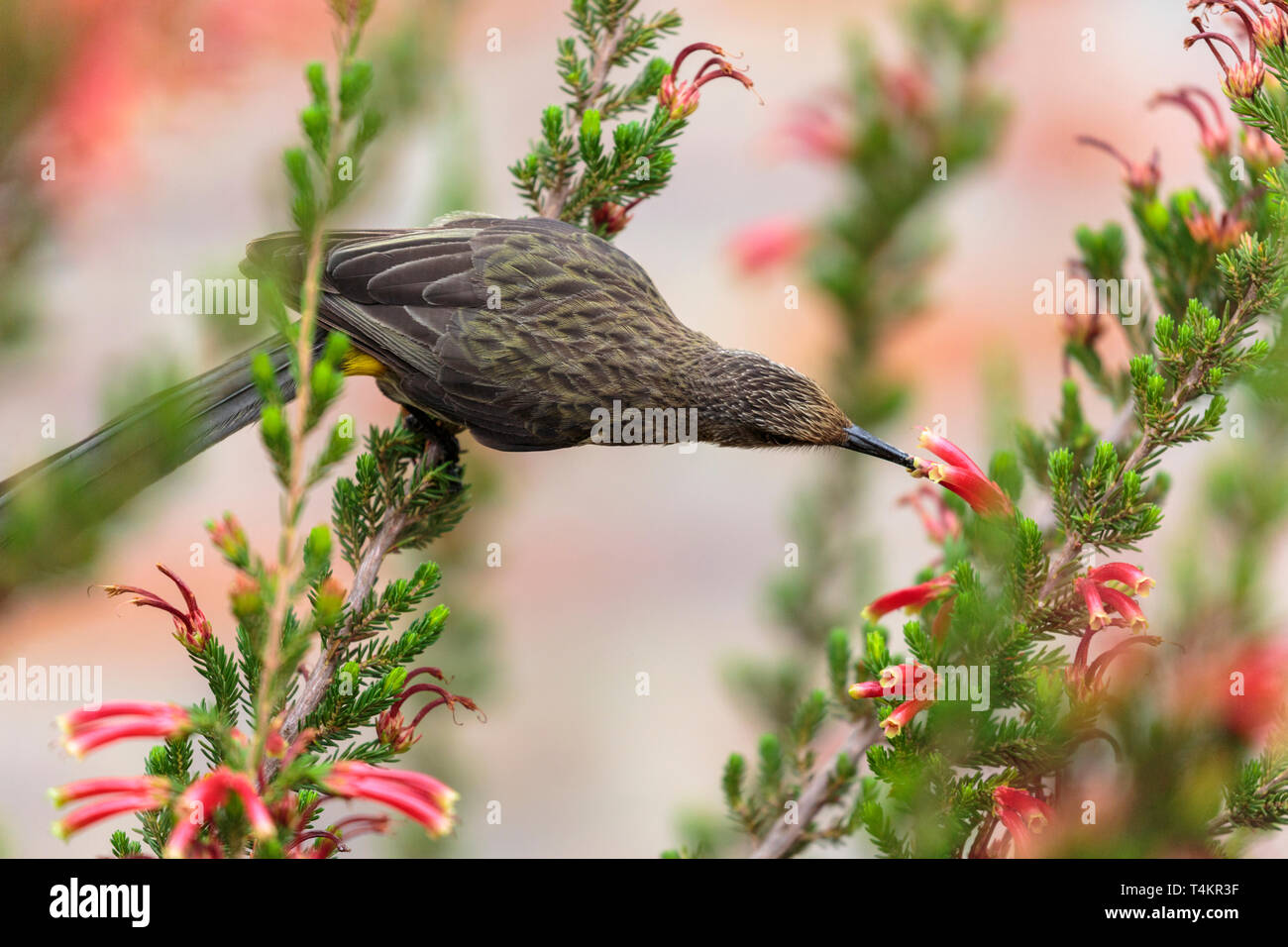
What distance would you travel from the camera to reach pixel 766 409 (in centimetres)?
307

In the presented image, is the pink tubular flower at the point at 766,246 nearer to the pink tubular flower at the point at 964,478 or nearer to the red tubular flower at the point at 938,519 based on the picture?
the red tubular flower at the point at 938,519

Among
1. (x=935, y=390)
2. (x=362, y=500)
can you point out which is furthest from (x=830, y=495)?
(x=935, y=390)

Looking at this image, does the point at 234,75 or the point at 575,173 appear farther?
the point at 575,173

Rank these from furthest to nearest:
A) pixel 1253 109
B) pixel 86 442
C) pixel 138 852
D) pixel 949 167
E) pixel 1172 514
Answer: pixel 949 167, pixel 1172 514, pixel 86 442, pixel 1253 109, pixel 138 852

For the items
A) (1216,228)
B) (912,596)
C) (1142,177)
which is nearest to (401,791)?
(912,596)

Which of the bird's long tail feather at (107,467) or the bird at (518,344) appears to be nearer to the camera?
the bird's long tail feather at (107,467)

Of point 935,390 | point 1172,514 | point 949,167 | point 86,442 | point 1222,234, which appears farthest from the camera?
point 935,390

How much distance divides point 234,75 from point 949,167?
1944 mm

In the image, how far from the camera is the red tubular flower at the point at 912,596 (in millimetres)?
2076

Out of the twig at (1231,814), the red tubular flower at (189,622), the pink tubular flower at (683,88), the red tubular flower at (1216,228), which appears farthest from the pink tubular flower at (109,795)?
the red tubular flower at (1216,228)

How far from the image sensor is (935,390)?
7.66 metres

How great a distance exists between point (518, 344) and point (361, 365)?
1.43ft

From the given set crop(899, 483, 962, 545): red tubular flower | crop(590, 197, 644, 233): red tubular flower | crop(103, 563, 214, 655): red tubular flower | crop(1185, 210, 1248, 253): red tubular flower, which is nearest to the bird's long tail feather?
crop(103, 563, 214, 655): red tubular flower

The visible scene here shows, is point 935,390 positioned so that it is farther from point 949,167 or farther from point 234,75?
point 234,75
